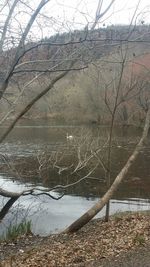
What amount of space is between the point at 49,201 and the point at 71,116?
5306cm

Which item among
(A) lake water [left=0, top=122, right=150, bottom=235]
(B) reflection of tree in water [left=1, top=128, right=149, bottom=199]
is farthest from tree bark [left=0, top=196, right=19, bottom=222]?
(B) reflection of tree in water [left=1, top=128, right=149, bottom=199]

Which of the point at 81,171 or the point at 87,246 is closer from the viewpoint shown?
Answer: the point at 87,246

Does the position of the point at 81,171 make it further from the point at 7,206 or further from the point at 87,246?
the point at 87,246

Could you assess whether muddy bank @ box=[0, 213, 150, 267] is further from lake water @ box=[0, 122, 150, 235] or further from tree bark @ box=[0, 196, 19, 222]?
lake water @ box=[0, 122, 150, 235]

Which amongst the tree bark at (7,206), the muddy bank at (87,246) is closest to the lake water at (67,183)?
the tree bark at (7,206)

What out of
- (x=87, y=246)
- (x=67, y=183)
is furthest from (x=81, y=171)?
(x=87, y=246)

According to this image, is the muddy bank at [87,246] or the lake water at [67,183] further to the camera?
the lake water at [67,183]

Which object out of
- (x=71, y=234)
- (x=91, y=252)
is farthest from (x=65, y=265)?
(x=71, y=234)

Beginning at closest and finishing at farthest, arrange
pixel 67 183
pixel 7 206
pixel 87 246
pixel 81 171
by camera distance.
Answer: pixel 87 246 < pixel 7 206 < pixel 67 183 < pixel 81 171

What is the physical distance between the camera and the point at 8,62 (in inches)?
371

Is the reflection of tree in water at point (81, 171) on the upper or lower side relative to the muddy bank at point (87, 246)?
lower

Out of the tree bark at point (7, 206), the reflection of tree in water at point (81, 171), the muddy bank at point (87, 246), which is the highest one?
the muddy bank at point (87, 246)

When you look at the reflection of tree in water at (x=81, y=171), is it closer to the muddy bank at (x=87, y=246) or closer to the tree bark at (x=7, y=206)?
the tree bark at (x=7, y=206)

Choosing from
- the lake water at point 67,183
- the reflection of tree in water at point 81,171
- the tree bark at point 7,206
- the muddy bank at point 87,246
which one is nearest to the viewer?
the muddy bank at point 87,246
